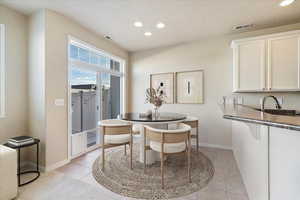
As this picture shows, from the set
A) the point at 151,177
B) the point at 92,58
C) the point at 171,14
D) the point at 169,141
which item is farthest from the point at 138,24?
the point at 151,177

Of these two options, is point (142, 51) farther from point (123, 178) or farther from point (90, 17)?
point (123, 178)

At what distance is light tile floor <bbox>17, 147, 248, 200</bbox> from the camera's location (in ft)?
5.49

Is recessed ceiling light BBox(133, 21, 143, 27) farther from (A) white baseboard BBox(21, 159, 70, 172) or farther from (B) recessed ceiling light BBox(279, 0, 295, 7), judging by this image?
(A) white baseboard BBox(21, 159, 70, 172)

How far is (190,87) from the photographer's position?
11.8 feet

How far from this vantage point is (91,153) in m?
3.02

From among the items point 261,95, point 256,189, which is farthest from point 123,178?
point 261,95

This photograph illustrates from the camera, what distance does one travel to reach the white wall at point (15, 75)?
2.23m

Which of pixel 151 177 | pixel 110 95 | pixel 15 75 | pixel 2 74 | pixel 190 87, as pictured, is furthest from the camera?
pixel 110 95

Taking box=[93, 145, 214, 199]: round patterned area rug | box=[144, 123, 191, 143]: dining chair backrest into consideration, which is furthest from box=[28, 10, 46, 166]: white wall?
box=[144, 123, 191, 143]: dining chair backrest

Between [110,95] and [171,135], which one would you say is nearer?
[171,135]

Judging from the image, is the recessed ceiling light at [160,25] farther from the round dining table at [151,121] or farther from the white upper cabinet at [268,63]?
the round dining table at [151,121]

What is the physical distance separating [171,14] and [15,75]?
2843 millimetres

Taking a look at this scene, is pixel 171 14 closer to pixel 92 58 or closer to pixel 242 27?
pixel 242 27

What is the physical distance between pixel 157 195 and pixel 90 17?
3.02 m
